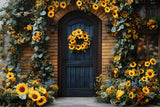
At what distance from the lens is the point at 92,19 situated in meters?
5.74

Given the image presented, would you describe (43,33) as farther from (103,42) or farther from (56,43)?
(103,42)

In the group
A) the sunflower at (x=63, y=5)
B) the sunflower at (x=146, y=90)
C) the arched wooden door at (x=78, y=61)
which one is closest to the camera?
the sunflower at (x=146, y=90)

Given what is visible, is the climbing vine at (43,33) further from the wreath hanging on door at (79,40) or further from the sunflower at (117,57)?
the wreath hanging on door at (79,40)

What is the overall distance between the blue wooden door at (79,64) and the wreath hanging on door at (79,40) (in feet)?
0.41

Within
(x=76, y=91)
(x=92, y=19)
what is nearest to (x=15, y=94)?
(x=76, y=91)

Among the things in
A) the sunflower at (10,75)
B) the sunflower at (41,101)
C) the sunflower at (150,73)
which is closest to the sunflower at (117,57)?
the sunflower at (150,73)

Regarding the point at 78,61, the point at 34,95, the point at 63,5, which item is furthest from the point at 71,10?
the point at 34,95

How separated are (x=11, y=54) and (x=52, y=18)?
147 cm

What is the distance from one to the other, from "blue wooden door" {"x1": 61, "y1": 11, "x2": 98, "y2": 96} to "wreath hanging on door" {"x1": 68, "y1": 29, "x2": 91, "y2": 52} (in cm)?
12

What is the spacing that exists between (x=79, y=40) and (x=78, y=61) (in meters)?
0.57

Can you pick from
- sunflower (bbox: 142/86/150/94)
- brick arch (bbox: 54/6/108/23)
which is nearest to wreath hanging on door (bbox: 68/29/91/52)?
brick arch (bbox: 54/6/108/23)

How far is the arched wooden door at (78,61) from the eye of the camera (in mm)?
5711

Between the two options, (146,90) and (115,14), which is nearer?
(146,90)

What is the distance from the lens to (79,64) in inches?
225
